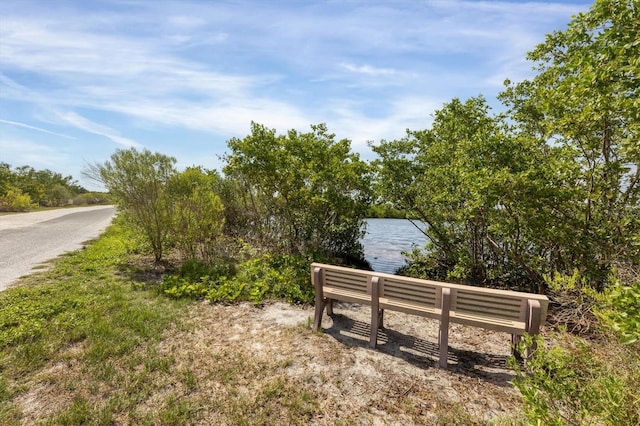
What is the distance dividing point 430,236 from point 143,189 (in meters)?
8.22

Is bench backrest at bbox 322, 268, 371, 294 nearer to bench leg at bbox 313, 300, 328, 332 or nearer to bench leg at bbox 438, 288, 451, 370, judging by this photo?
bench leg at bbox 313, 300, 328, 332

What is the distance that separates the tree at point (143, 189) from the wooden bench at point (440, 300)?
5.72 meters

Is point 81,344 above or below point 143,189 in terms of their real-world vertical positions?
below

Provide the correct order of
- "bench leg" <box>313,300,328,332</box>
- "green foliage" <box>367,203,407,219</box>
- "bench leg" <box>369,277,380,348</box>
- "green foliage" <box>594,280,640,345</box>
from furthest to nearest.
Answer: "green foliage" <box>367,203,407,219</box>
"bench leg" <box>313,300,328,332</box>
"bench leg" <box>369,277,380,348</box>
"green foliage" <box>594,280,640,345</box>

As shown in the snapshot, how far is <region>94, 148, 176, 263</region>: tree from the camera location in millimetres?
8141

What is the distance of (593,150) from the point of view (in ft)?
15.8

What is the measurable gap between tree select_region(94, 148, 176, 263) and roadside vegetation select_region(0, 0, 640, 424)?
0.13 feet

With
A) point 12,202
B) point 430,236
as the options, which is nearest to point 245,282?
point 430,236

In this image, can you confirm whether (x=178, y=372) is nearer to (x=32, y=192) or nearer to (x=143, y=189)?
(x=143, y=189)

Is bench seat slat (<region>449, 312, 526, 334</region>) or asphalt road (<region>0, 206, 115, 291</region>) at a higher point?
bench seat slat (<region>449, 312, 526, 334</region>)

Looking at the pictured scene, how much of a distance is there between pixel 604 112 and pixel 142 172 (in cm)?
940

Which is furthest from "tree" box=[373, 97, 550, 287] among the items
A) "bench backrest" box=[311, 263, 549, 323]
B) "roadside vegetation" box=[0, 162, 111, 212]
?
"roadside vegetation" box=[0, 162, 111, 212]

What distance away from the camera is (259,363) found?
371 cm

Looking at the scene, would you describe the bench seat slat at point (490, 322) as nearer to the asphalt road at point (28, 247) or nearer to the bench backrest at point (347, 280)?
the bench backrest at point (347, 280)
